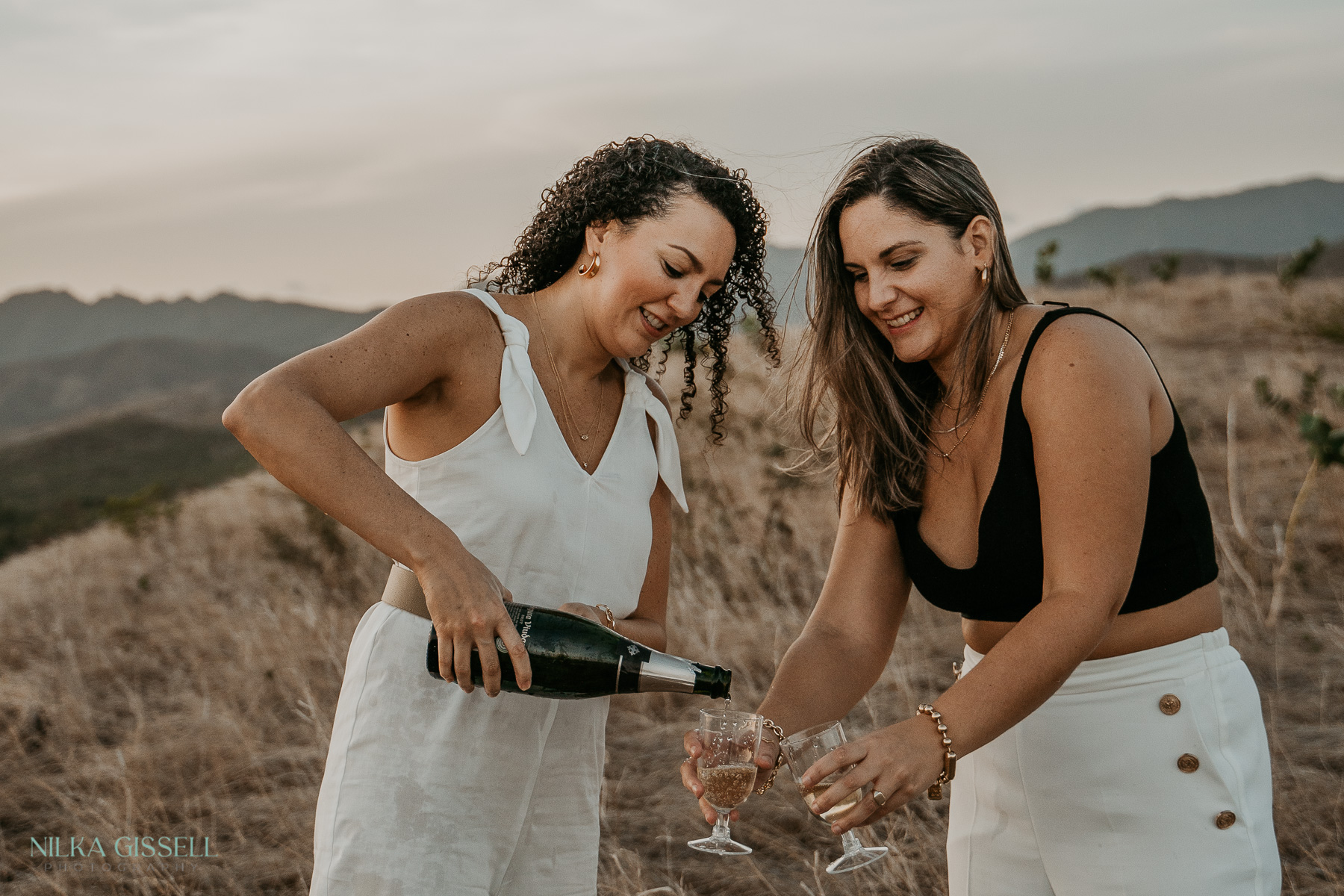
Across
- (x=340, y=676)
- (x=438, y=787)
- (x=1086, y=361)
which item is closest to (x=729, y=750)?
(x=438, y=787)

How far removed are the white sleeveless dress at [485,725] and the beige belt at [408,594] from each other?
18mm

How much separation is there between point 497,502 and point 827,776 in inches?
34.3

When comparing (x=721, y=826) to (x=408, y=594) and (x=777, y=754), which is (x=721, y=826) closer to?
(x=777, y=754)

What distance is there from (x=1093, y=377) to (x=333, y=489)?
1388 millimetres

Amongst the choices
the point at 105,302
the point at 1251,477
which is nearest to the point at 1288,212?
the point at 1251,477

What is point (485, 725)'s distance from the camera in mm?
2113

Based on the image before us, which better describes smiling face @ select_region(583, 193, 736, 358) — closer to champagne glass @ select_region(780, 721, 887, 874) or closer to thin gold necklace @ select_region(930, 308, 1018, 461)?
thin gold necklace @ select_region(930, 308, 1018, 461)

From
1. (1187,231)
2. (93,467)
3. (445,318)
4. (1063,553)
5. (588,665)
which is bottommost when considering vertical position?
(588,665)

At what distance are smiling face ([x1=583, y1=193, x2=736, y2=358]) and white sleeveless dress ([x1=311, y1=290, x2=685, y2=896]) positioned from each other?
22cm

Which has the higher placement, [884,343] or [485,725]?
[884,343]

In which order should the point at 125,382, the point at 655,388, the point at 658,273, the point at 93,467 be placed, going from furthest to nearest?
the point at 125,382 < the point at 93,467 < the point at 655,388 < the point at 658,273

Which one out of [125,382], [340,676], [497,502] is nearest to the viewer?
[497,502]

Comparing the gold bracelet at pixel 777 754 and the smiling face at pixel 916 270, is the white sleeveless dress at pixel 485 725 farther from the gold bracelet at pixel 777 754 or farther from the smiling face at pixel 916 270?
the smiling face at pixel 916 270

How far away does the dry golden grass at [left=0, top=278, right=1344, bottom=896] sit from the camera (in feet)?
12.9
